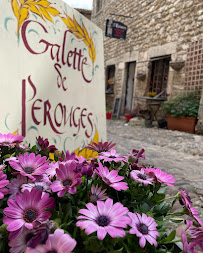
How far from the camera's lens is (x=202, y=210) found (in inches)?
57.9

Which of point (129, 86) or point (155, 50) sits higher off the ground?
point (155, 50)

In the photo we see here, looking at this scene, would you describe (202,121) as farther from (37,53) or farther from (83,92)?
(37,53)

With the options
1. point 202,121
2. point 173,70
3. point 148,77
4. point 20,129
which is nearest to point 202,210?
point 20,129

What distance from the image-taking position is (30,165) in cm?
54

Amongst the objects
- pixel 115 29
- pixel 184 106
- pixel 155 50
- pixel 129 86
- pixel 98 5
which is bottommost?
pixel 184 106

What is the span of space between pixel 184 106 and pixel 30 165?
5.49 m

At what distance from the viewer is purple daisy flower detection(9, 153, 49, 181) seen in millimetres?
501

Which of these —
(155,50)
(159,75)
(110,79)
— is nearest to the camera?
(155,50)

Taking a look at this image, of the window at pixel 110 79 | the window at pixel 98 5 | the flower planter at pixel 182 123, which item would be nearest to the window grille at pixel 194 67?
the flower planter at pixel 182 123

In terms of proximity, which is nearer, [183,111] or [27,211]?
[27,211]

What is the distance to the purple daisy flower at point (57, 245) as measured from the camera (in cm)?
34

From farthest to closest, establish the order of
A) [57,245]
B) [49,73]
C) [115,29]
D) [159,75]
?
[115,29] < [159,75] < [49,73] < [57,245]

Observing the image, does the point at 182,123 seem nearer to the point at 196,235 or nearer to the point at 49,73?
the point at 49,73

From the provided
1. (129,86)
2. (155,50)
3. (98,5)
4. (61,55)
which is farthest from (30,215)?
(98,5)
